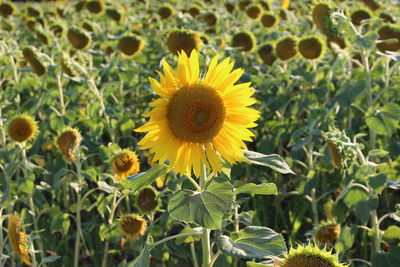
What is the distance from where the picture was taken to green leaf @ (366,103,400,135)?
2494 millimetres

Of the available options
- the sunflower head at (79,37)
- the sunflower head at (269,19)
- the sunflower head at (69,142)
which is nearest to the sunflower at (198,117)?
the sunflower head at (69,142)

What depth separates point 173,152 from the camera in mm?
1504

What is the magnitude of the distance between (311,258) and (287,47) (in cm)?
229

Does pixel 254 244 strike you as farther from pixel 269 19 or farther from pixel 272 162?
pixel 269 19

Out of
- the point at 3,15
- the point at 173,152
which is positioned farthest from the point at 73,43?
the point at 173,152

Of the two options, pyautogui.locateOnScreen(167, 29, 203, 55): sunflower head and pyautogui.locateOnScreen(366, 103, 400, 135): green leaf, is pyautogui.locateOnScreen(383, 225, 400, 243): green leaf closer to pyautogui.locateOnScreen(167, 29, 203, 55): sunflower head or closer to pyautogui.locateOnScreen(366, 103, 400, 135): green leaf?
pyautogui.locateOnScreen(366, 103, 400, 135): green leaf

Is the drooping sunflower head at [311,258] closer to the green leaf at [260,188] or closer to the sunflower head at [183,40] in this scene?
the green leaf at [260,188]

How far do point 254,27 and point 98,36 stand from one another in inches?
55.1

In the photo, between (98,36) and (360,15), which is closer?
(360,15)

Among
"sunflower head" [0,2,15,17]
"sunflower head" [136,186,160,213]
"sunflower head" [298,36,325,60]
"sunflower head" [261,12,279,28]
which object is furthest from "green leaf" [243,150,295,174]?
"sunflower head" [0,2,15,17]

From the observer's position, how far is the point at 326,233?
2127 mm

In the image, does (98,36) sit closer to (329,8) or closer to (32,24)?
(32,24)

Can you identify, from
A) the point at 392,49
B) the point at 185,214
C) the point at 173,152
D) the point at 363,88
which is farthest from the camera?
the point at 392,49

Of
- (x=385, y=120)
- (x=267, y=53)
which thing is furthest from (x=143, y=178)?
(x=267, y=53)
